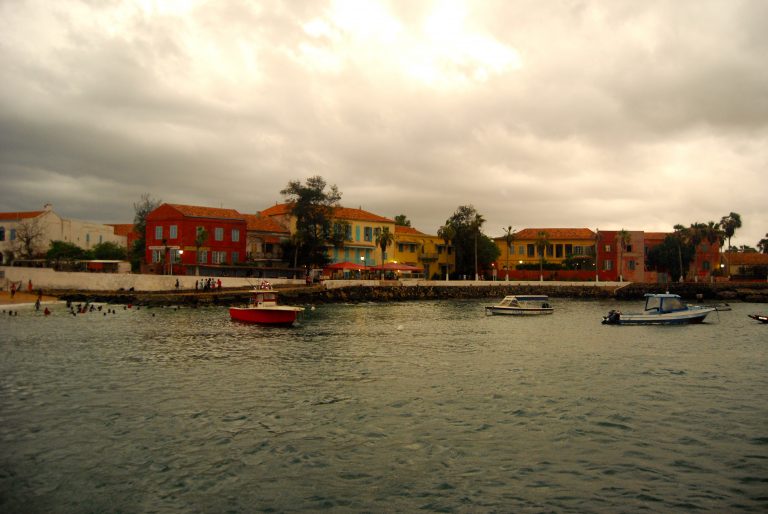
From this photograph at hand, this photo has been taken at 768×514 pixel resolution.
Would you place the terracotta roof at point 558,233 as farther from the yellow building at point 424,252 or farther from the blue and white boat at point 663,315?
the blue and white boat at point 663,315

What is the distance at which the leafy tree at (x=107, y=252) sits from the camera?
97.2 meters

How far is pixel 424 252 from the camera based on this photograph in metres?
107

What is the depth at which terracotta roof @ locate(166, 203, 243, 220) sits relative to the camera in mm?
81562

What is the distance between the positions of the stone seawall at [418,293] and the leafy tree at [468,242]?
997 cm

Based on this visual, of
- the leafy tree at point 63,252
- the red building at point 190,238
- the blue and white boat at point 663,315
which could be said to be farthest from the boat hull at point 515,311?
the leafy tree at point 63,252

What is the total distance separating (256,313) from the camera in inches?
1853

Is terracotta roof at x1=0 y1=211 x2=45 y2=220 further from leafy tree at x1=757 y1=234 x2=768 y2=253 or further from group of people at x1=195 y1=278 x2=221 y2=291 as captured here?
leafy tree at x1=757 y1=234 x2=768 y2=253

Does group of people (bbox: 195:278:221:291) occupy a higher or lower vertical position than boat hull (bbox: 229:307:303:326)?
higher

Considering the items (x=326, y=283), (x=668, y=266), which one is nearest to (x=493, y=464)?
(x=326, y=283)

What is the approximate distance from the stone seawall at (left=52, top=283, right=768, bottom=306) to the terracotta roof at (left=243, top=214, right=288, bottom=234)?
661 inches

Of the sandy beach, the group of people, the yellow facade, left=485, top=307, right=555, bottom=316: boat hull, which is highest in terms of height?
the yellow facade

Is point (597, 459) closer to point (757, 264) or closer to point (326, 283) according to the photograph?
point (326, 283)

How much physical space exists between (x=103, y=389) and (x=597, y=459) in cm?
1810

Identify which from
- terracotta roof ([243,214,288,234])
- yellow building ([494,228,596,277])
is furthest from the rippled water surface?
yellow building ([494,228,596,277])
